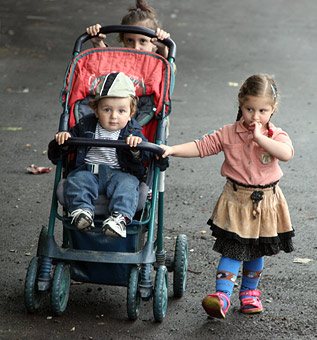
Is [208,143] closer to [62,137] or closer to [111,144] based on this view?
[111,144]

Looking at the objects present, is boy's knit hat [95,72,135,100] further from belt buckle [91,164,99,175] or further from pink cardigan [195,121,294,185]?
pink cardigan [195,121,294,185]

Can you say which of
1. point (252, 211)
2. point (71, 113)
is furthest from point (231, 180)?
point (71, 113)

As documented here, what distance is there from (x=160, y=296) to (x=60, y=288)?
61 cm

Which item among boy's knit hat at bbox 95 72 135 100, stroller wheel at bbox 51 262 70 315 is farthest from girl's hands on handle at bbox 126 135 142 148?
stroller wheel at bbox 51 262 70 315

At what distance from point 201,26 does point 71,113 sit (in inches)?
451

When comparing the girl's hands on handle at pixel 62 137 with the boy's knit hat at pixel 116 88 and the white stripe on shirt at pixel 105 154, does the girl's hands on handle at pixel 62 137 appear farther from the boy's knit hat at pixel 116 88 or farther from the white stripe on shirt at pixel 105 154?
the boy's knit hat at pixel 116 88

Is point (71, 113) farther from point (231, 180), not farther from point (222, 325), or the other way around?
point (222, 325)

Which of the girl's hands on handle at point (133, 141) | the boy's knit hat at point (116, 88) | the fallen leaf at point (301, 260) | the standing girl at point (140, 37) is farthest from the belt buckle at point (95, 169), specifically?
the fallen leaf at point (301, 260)

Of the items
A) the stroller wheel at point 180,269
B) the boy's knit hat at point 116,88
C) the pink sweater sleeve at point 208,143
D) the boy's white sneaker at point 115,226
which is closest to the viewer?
the boy's white sneaker at point 115,226

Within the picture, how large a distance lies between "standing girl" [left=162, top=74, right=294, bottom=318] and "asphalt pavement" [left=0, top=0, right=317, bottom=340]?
39 centimetres

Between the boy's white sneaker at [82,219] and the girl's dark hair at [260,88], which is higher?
the girl's dark hair at [260,88]

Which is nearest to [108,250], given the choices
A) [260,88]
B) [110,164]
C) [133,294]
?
[133,294]

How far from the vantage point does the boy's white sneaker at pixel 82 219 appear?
378 cm

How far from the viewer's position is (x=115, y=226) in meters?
3.78
